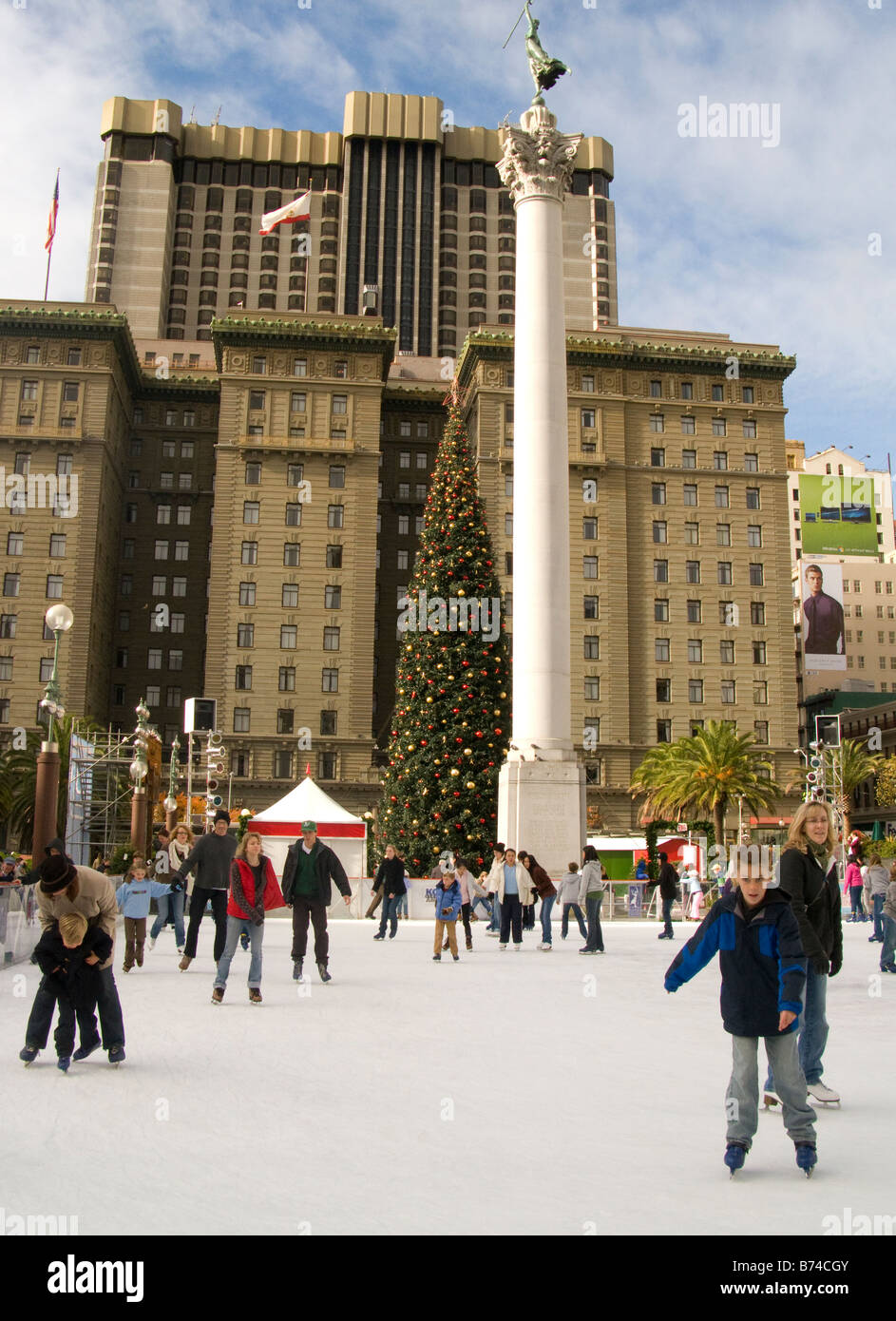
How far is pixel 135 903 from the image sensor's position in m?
16.8

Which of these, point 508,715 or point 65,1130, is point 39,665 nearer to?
point 508,715

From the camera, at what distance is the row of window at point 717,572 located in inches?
3125

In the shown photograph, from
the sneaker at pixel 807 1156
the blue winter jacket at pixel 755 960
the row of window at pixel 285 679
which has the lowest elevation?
the sneaker at pixel 807 1156

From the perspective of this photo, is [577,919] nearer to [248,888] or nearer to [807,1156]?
[248,888]

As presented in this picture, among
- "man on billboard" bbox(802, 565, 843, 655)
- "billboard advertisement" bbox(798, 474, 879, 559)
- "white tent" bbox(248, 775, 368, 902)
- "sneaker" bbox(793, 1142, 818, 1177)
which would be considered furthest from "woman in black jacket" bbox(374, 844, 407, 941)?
"billboard advertisement" bbox(798, 474, 879, 559)

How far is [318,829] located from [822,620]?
73331 mm

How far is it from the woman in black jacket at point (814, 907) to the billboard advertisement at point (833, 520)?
95.9 meters

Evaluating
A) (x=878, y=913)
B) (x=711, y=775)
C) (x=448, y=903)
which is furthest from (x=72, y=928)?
(x=711, y=775)

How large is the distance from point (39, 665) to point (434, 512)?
35.8 meters

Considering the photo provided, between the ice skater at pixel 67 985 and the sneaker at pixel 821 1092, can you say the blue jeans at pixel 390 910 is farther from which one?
the sneaker at pixel 821 1092

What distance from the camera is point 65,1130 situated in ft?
23.4

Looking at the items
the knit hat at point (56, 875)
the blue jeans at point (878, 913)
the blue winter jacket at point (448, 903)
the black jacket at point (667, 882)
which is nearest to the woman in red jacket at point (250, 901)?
the knit hat at point (56, 875)

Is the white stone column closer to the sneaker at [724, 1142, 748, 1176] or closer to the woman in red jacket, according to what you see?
the woman in red jacket

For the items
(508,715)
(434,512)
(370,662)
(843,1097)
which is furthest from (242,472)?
(843,1097)
